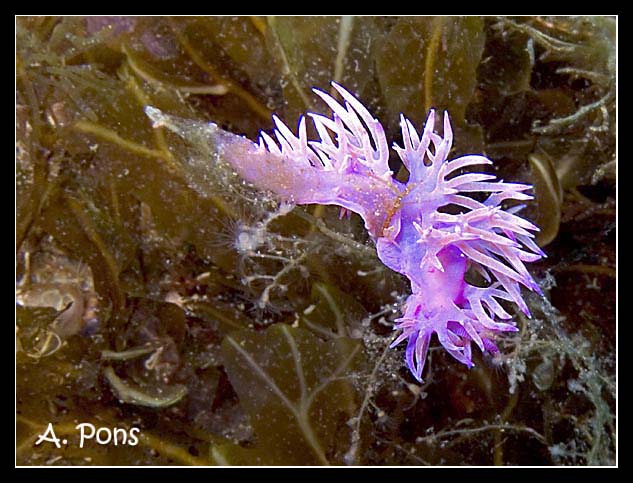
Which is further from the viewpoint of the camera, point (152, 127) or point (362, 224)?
point (152, 127)

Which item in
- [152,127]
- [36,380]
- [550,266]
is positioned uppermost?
[152,127]

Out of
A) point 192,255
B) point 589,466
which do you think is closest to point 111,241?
point 192,255

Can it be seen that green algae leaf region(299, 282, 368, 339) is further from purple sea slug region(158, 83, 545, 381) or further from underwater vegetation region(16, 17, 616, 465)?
purple sea slug region(158, 83, 545, 381)

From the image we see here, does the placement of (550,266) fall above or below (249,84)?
below

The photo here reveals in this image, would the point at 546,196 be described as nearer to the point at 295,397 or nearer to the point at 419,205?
the point at 419,205

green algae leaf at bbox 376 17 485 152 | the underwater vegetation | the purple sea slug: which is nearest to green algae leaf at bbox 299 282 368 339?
the underwater vegetation

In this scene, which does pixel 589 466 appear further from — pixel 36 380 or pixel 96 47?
pixel 96 47
